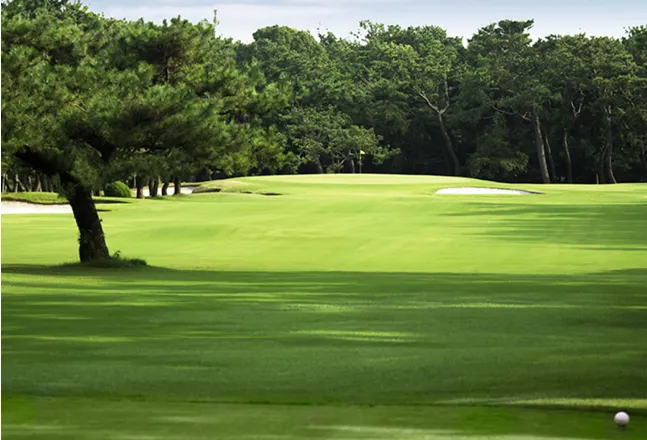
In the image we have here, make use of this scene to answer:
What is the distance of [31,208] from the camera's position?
170 ft

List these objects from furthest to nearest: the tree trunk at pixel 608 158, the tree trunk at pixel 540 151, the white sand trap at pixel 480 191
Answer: the tree trunk at pixel 540 151 → the tree trunk at pixel 608 158 → the white sand trap at pixel 480 191

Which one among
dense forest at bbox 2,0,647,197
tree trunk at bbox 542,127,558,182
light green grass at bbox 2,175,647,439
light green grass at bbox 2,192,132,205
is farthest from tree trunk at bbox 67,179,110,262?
tree trunk at bbox 542,127,558,182

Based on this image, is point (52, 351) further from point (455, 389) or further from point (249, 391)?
point (455, 389)

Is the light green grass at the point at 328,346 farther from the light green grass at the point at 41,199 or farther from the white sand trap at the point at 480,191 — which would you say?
the white sand trap at the point at 480,191

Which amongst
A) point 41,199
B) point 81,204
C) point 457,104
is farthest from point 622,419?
point 457,104

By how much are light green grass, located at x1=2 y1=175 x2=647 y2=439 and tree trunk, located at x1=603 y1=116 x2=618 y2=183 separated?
58.3 metres

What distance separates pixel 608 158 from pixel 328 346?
78.7 m

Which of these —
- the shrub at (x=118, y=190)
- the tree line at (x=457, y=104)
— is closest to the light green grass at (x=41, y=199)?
the shrub at (x=118, y=190)

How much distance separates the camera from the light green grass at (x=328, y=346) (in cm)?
680

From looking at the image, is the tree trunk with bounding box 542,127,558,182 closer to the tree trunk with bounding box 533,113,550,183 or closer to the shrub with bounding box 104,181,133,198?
the tree trunk with bounding box 533,113,550,183

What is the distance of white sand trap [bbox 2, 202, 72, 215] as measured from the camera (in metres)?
49.5

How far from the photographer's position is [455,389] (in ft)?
25.9

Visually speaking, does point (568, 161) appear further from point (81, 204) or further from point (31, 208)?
point (81, 204)

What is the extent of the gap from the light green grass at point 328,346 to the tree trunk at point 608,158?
58.3 metres
